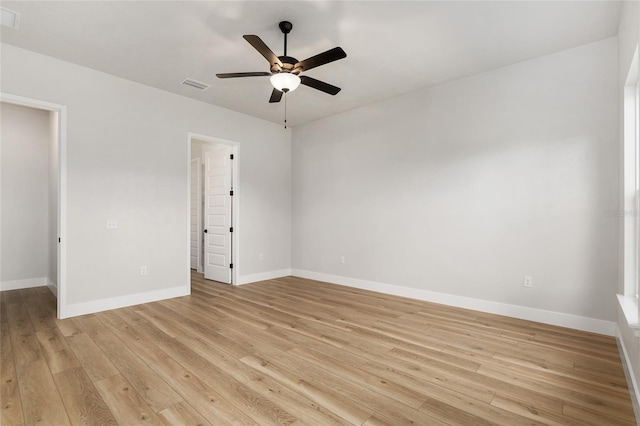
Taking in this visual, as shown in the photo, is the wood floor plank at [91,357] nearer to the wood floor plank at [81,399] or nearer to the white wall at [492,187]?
the wood floor plank at [81,399]

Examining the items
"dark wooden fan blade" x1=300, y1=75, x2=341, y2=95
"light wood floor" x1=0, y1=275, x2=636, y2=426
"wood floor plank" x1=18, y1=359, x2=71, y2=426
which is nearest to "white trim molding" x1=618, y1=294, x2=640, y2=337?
"light wood floor" x1=0, y1=275, x2=636, y2=426

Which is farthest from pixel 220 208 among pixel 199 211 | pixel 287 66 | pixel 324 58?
pixel 324 58

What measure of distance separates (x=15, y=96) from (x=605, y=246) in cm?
637

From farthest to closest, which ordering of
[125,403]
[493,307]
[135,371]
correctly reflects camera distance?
[493,307]
[135,371]
[125,403]

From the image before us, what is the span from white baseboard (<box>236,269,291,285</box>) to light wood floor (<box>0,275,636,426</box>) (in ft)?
5.09

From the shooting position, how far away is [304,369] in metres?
2.44

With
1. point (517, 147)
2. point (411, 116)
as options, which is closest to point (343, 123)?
point (411, 116)

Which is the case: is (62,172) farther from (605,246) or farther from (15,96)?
(605,246)

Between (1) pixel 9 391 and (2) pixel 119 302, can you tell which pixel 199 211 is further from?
(1) pixel 9 391

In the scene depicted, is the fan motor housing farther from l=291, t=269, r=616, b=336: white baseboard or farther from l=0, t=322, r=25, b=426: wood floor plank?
l=291, t=269, r=616, b=336: white baseboard

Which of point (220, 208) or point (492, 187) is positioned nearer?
point (492, 187)

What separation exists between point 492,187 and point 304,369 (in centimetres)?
307

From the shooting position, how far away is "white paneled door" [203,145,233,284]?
554cm

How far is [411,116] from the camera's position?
460 centimetres
